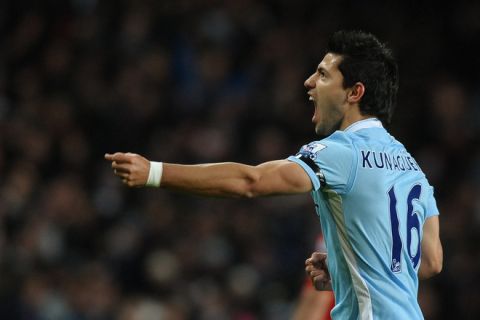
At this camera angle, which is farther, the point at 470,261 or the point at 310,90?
the point at 470,261

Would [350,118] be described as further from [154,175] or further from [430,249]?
[154,175]

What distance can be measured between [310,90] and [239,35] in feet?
23.1

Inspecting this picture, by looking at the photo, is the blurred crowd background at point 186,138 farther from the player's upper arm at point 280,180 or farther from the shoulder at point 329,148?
the player's upper arm at point 280,180

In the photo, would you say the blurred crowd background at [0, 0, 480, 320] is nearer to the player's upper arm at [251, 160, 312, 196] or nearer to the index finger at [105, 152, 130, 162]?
the player's upper arm at [251, 160, 312, 196]

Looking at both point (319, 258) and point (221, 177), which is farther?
point (319, 258)

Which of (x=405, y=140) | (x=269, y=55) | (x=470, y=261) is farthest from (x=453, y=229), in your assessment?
(x=269, y=55)

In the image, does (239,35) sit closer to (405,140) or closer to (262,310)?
(405,140)

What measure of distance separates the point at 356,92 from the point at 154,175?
973mm

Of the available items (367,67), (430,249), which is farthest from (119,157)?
(430,249)

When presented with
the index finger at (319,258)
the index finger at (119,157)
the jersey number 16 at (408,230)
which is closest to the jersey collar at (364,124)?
the jersey number 16 at (408,230)

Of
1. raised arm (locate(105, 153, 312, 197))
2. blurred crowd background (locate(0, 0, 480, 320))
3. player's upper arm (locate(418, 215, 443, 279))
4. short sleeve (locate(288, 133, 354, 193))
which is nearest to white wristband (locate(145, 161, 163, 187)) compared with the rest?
raised arm (locate(105, 153, 312, 197))

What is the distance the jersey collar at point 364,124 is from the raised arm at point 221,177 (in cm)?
43

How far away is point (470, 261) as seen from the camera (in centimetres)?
868

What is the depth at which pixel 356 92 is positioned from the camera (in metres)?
4.16
